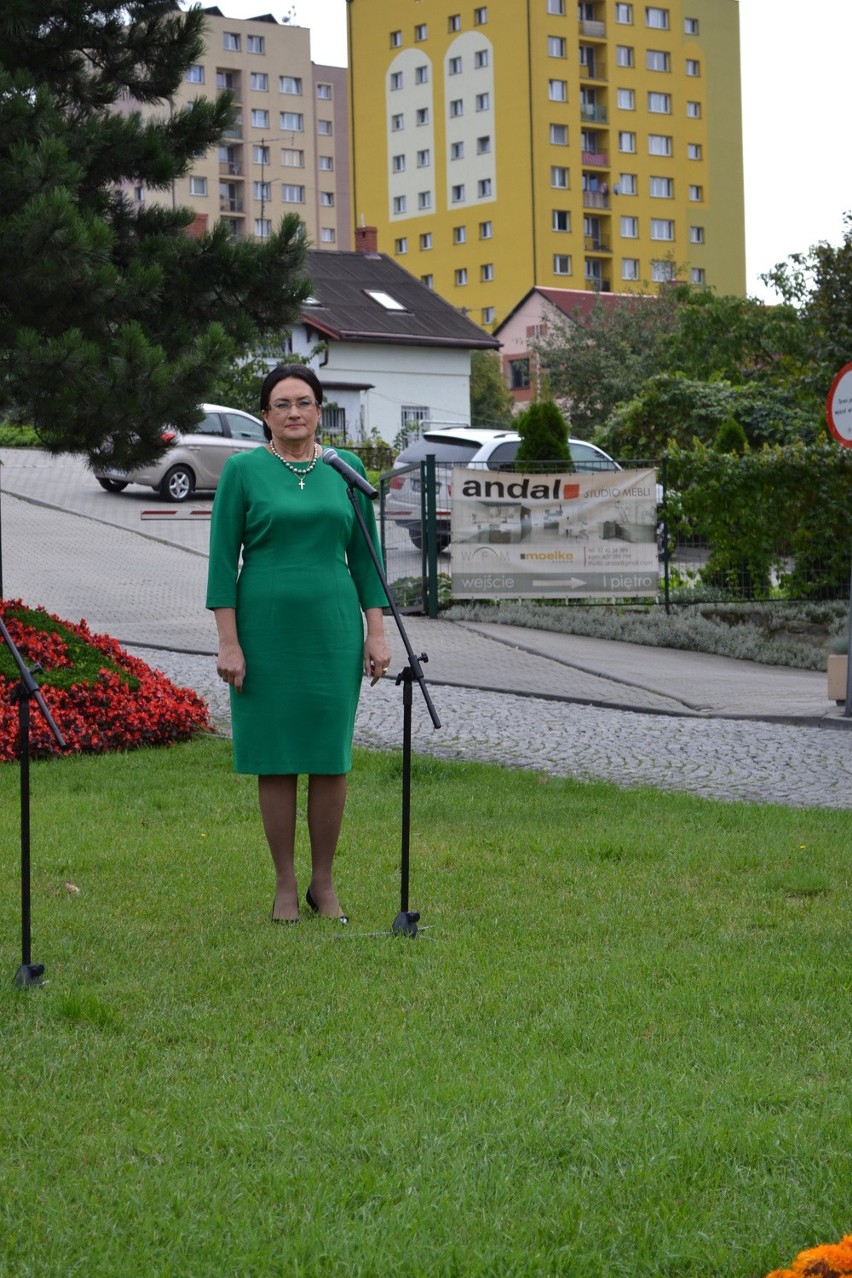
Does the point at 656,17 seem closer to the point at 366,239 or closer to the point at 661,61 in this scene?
Result: the point at 661,61

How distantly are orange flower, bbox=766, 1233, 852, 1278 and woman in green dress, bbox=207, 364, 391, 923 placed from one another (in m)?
3.16

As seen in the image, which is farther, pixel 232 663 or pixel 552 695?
pixel 552 695

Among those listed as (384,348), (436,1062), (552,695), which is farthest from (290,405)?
(384,348)

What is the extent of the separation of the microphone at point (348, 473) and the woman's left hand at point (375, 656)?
576mm

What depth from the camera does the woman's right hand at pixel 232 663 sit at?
5.86m

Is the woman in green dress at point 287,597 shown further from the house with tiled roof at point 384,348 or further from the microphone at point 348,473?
the house with tiled roof at point 384,348

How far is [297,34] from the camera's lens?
4402 inches

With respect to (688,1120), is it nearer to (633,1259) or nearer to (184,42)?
(633,1259)

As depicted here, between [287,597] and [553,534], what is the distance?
13.7 m

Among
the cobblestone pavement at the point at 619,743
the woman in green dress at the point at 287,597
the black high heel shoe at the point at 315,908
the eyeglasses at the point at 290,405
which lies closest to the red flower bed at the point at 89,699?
the cobblestone pavement at the point at 619,743

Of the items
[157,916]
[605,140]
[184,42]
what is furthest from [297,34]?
[157,916]

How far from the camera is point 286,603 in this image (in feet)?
19.4

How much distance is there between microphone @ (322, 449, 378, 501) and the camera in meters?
5.64

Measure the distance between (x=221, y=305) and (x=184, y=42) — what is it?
191 centimetres
